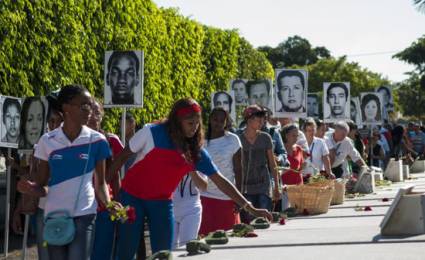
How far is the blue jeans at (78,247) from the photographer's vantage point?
666cm

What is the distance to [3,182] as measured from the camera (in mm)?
17672

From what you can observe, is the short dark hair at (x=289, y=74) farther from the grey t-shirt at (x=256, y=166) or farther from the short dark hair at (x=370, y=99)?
the grey t-shirt at (x=256, y=166)

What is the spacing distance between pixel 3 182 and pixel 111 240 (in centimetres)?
997

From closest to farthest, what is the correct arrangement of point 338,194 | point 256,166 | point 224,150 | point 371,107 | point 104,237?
point 104,237 < point 224,150 < point 256,166 < point 338,194 < point 371,107

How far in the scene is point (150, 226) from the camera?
307 inches

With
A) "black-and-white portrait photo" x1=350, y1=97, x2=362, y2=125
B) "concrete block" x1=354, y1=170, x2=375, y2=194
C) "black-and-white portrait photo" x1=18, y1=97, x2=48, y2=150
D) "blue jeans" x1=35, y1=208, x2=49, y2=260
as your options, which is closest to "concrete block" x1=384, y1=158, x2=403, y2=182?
"black-and-white portrait photo" x1=350, y1=97, x2=362, y2=125

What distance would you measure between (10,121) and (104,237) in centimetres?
614

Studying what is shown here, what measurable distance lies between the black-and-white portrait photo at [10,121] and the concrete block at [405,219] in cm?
640

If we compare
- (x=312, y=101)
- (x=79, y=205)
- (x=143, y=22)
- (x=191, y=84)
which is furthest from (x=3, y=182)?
(x=312, y=101)

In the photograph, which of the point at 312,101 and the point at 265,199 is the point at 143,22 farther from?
the point at 312,101

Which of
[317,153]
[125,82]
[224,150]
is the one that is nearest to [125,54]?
[125,82]

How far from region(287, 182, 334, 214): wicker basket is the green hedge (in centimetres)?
487

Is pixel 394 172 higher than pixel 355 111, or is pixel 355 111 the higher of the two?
pixel 355 111

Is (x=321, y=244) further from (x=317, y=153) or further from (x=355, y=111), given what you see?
(x=355, y=111)
